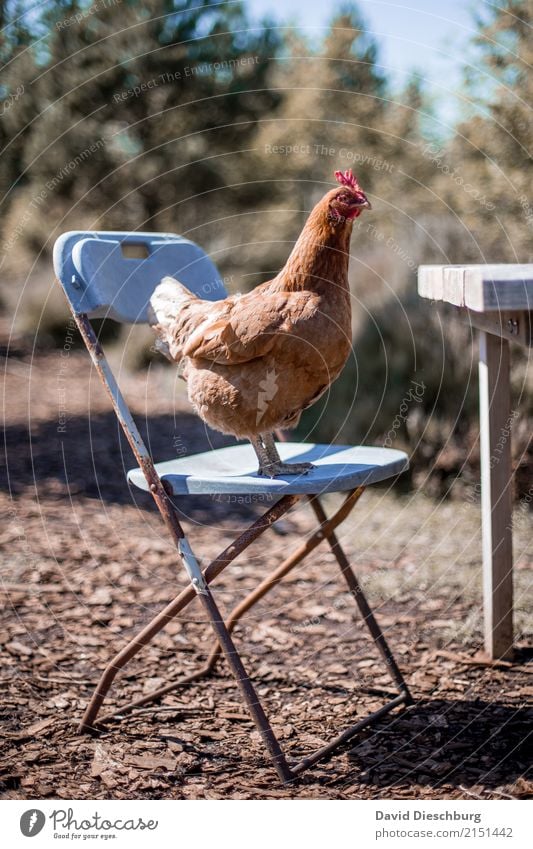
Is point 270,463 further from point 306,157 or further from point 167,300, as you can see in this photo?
point 306,157

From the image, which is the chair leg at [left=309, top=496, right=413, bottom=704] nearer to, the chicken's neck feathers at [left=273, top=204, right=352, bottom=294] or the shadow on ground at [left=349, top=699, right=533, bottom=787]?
the shadow on ground at [left=349, top=699, right=533, bottom=787]

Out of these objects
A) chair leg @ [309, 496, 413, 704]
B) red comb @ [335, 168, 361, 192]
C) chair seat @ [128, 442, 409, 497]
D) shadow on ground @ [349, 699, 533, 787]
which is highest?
red comb @ [335, 168, 361, 192]

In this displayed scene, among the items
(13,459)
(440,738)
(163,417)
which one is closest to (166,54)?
(163,417)

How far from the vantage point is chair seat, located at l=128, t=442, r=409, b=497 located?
2.21 meters

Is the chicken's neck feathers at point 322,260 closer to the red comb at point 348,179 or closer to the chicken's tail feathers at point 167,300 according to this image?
the red comb at point 348,179

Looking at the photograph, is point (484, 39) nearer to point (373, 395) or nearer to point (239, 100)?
point (373, 395)

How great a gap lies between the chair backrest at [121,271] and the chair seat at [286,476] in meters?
0.52

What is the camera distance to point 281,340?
229 centimetres

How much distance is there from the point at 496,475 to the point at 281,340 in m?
1.04

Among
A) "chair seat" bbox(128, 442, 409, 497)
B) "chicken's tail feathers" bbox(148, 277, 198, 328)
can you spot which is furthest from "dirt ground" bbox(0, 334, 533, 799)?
"chicken's tail feathers" bbox(148, 277, 198, 328)

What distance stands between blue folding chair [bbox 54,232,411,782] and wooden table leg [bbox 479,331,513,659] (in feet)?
1.47

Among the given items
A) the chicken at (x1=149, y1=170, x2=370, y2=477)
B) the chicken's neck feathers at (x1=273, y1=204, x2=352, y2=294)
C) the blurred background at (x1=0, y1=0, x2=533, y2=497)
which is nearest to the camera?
the chicken at (x1=149, y1=170, x2=370, y2=477)

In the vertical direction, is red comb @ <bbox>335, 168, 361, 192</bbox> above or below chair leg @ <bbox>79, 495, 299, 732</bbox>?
above
